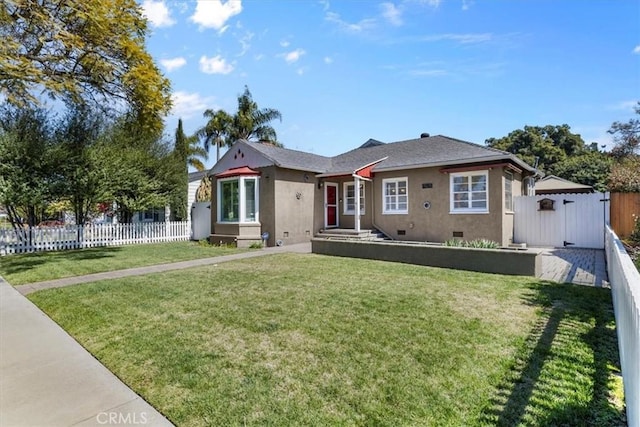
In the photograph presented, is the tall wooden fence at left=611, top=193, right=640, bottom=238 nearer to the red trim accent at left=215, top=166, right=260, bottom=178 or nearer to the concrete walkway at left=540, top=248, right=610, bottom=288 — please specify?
the concrete walkway at left=540, top=248, right=610, bottom=288

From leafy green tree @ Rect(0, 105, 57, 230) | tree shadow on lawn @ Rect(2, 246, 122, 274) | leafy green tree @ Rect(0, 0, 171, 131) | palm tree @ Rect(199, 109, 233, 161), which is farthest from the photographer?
palm tree @ Rect(199, 109, 233, 161)

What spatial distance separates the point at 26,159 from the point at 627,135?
26235mm

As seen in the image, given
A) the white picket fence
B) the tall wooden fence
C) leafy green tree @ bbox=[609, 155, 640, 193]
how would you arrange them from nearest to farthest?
the tall wooden fence, leafy green tree @ bbox=[609, 155, 640, 193], the white picket fence

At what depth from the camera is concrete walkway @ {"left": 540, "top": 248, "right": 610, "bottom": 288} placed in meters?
7.60

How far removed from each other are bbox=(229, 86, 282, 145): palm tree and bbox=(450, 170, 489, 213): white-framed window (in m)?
23.7

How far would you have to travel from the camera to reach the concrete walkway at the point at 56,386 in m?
2.86

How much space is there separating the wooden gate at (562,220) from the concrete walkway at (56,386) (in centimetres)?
1474

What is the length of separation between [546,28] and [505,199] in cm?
632

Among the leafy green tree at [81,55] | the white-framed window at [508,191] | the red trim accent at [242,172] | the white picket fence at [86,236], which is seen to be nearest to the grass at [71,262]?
the white picket fence at [86,236]

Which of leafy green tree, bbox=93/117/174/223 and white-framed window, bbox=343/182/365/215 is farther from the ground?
leafy green tree, bbox=93/117/174/223

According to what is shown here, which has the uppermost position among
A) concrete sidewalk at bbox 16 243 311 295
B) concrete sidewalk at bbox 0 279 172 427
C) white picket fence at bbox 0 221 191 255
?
white picket fence at bbox 0 221 191 255

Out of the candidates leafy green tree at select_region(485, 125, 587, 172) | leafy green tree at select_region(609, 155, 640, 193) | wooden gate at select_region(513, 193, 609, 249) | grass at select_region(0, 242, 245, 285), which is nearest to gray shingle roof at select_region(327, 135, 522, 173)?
wooden gate at select_region(513, 193, 609, 249)

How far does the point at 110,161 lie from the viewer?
1609cm

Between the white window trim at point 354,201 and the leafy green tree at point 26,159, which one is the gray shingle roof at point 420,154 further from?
the leafy green tree at point 26,159
